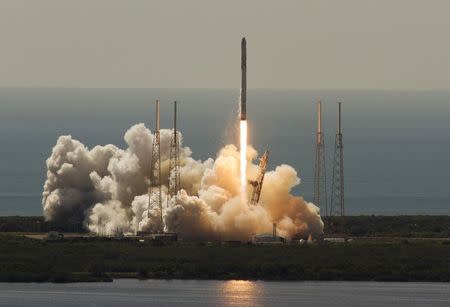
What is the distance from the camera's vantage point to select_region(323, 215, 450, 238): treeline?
374ft

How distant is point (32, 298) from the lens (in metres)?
88.8

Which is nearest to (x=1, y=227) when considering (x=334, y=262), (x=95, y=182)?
(x=95, y=182)

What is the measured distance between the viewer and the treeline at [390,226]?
4491 inches

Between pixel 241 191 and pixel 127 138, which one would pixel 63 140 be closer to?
pixel 127 138

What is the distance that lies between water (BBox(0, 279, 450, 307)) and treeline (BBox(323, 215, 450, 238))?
18.9 m

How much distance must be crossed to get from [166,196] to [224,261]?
618 inches

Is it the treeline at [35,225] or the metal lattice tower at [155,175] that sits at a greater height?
the metal lattice tower at [155,175]

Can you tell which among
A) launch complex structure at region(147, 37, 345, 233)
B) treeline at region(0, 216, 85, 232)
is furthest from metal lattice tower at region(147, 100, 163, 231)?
treeline at region(0, 216, 85, 232)

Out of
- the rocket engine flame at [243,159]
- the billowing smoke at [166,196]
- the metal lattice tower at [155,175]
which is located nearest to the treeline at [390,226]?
the billowing smoke at [166,196]

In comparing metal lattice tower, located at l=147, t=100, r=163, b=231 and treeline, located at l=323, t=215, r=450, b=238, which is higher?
metal lattice tower, located at l=147, t=100, r=163, b=231

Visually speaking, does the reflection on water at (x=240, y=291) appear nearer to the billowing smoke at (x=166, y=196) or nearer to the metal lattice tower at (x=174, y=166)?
the billowing smoke at (x=166, y=196)

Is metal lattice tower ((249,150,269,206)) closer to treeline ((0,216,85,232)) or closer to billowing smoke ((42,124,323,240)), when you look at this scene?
billowing smoke ((42,124,323,240))

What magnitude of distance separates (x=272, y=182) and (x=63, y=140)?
16030 millimetres

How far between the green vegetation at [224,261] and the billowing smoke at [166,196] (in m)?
2.28
